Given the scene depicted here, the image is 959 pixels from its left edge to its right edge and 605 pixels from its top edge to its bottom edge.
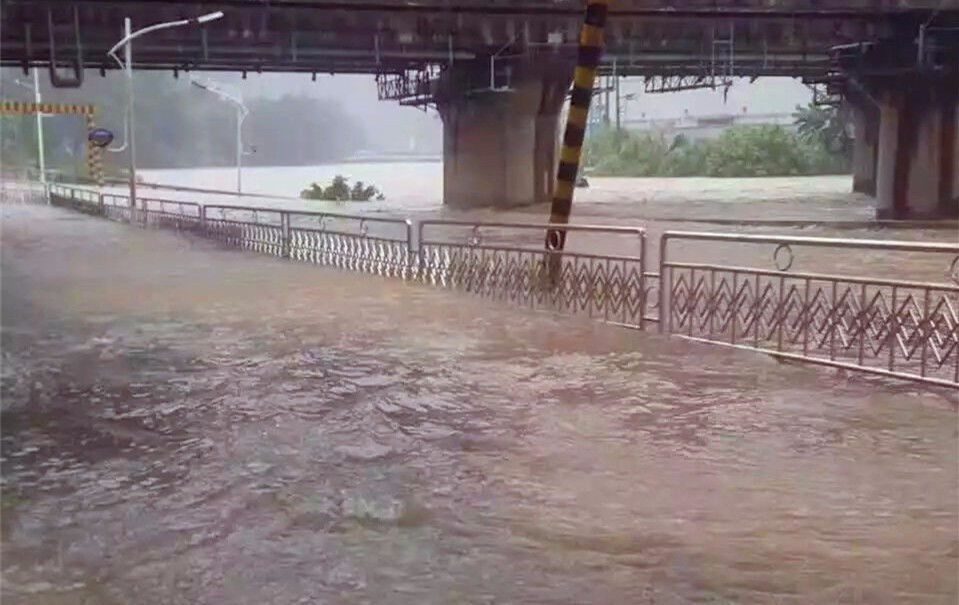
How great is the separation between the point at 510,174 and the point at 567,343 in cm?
2594

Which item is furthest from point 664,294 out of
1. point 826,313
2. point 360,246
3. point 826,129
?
point 826,129

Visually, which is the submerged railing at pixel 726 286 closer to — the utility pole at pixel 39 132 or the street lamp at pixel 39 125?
the street lamp at pixel 39 125

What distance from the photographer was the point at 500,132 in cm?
Answer: 3409

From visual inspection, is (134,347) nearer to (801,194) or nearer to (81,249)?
(81,249)

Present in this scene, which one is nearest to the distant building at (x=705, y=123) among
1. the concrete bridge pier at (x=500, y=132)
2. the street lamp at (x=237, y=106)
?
the concrete bridge pier at (x=500, y=132)

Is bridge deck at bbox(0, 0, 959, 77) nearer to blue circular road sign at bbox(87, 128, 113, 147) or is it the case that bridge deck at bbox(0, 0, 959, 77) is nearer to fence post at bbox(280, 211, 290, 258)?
blue circular road sign at bbox(87, 128, 113, 147)

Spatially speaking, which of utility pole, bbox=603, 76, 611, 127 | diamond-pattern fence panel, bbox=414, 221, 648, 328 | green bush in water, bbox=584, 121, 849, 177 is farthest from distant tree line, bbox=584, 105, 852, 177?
diamond-pattern fence panel, bbox=414, 221, 648, 328

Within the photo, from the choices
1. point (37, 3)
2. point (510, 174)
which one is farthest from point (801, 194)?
point (37, 3)

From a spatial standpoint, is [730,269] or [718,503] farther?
[730,269]

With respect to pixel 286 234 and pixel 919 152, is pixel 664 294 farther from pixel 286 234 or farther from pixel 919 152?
pixel 919 152

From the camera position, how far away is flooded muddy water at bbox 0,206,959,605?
4031 mm

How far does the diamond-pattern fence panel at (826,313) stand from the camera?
711cm

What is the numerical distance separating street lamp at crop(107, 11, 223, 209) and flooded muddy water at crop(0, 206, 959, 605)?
1578cm

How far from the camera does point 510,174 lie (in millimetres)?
34688
